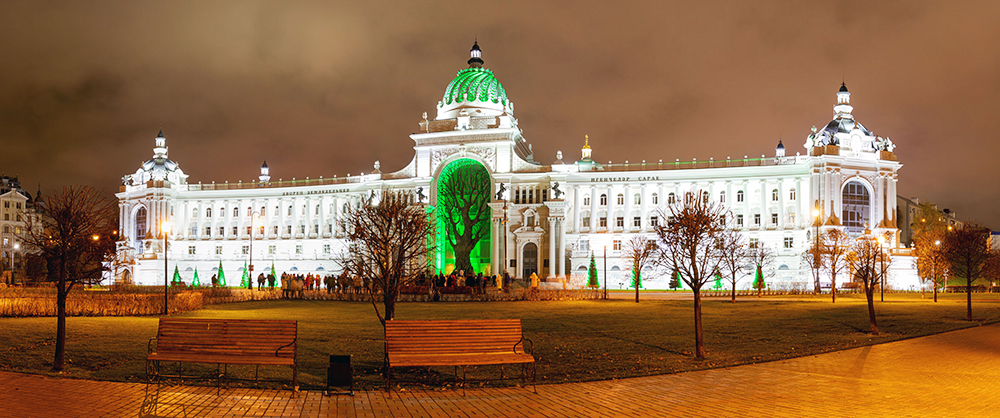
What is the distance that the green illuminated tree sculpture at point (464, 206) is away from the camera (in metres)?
84.1

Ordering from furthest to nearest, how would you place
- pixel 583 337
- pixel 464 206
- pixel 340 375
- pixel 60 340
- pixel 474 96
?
pixel 474 96
pixel 464 206
pixel 583 337
pixel 60 340
pixel 340 375

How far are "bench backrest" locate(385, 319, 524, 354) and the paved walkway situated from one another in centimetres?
79

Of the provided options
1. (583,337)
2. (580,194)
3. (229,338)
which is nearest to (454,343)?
(229,338)

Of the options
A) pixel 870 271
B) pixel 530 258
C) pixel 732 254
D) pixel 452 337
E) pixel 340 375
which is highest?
pixel 732 254

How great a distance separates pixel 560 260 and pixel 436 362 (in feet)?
224

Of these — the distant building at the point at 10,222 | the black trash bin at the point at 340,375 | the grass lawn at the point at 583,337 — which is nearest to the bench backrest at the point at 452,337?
the black trash bin at the point at 340,375

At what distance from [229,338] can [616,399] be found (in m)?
6.70

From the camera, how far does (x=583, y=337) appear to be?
20.9 m

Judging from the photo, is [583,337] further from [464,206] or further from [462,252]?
[464,206]

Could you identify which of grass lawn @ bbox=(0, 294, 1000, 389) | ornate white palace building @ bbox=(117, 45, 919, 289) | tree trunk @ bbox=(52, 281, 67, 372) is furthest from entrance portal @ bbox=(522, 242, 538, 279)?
tree trunk @ bbox=(52, 281, 67, 372)

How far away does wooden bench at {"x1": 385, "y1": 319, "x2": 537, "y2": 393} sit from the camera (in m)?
12.4

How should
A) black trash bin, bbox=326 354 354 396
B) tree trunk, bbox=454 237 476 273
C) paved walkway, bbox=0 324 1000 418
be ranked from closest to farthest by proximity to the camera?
paved walkway, bbox=0 324 1000 418, black trash bin, bbox=326 354 354 396, tree trunk, bbox=454 237 476 273

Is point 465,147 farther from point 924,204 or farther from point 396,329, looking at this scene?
Result: point 396,329

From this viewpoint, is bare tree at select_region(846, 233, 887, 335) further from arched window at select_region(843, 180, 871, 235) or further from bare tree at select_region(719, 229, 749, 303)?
arched window at select_region(843, 180, 871, 235)
